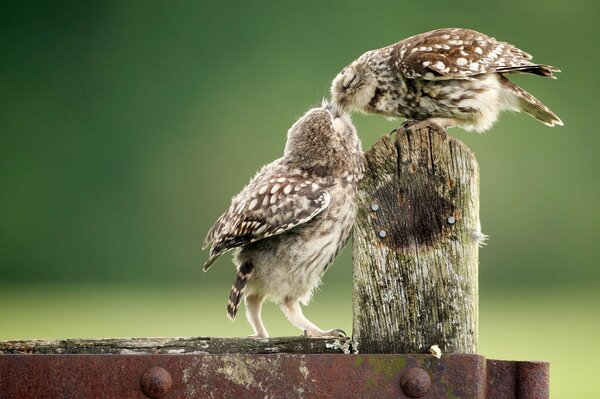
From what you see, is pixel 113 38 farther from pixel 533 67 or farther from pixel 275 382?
pixel 275 382

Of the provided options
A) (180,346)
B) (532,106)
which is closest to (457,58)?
(532,106)

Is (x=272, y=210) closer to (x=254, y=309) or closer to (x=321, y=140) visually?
(x=321, y=140)


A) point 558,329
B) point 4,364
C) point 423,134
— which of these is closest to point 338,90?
point 423,134

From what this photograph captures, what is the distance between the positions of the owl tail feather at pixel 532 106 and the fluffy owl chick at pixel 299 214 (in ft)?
5.60

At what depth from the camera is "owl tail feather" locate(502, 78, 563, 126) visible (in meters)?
6.05

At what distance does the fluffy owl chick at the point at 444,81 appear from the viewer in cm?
594

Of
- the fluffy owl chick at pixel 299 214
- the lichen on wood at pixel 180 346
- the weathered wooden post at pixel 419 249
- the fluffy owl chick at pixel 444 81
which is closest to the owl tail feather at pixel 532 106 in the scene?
the fluffy owl chick at pixel 444 81

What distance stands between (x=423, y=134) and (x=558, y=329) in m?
13.6

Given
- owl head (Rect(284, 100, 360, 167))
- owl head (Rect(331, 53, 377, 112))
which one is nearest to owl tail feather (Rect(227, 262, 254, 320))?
owl head (Rect(284, 100, 360, 167))

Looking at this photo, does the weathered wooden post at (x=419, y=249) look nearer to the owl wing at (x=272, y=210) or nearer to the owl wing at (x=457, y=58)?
the owl wing at (x=272, y=210)

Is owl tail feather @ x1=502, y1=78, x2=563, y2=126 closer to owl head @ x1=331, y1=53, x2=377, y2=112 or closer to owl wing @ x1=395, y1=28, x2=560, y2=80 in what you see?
owl wing @ x1=395, y1=28, x2=560, y2=80

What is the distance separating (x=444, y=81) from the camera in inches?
236

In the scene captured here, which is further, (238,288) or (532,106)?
(532,106)

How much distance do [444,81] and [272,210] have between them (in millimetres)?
1922
